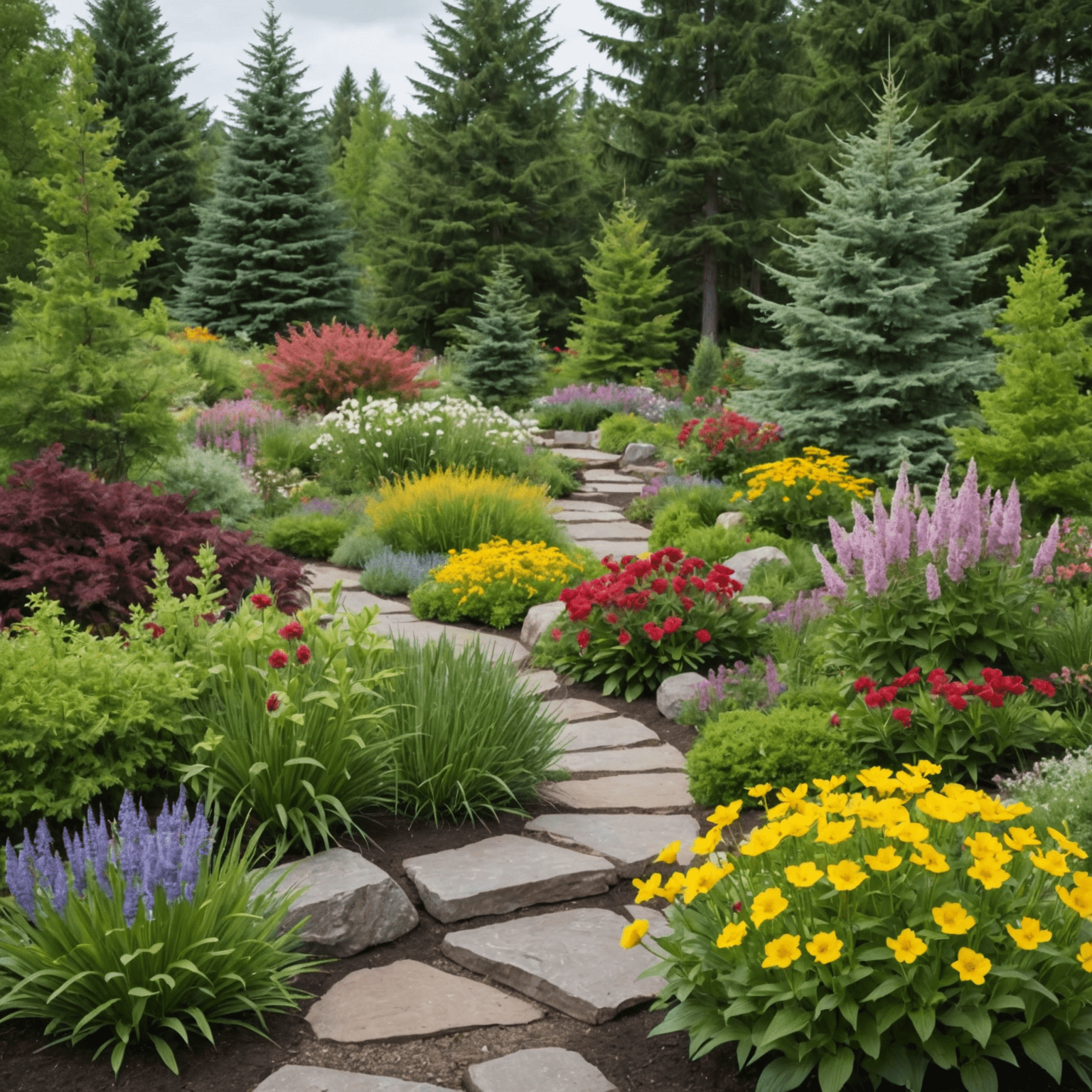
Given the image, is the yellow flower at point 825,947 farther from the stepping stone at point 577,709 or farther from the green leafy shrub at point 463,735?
the stepping stone at point 577,709

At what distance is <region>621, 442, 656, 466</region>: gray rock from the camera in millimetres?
13492

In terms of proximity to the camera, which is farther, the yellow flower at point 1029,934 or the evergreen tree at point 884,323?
the evergreen tree at point 884,323

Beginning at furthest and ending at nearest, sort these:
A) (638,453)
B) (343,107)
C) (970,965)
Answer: (343,107) < (638,453) < (970,965)

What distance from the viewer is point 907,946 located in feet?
6.81

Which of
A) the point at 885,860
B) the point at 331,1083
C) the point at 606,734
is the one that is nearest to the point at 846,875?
the point at 885,860

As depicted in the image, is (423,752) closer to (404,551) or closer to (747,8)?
(404,551)

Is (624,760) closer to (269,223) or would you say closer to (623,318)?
(623,318)

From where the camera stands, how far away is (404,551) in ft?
26.6

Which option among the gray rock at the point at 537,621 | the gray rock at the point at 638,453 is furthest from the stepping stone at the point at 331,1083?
the gray rock at the point at 638,453

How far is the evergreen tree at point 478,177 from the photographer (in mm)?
24391

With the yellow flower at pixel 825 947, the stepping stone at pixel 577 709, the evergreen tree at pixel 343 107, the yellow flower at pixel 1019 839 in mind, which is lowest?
the stepping stone at pixel 577 709

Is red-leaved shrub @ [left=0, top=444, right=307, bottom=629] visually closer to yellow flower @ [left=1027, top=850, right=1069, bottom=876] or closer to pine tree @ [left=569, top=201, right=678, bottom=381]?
yellow flower @ [left=1027, top=850, right=1069, bottom=876]

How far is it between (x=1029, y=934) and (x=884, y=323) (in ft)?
27.9

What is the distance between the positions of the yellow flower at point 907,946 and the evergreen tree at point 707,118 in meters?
21.3
